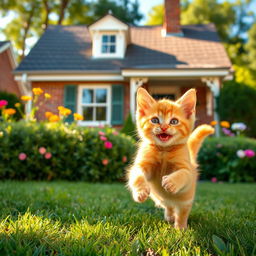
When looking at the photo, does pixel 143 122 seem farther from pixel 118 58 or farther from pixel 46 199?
pixel 118 58

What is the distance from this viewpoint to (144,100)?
224 centimetres

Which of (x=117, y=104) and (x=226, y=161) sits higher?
(x=226, y=161)

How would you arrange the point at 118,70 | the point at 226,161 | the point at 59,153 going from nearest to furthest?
the point at 59,153 < the point at 226,161 < the point at 118,70

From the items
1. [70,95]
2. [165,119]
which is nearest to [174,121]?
[165,119]

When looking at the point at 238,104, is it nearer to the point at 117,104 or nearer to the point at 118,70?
the point at 117,104

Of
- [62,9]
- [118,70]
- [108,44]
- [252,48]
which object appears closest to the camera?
[118,70]

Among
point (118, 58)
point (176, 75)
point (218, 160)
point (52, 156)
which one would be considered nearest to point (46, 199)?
point (52, 156)

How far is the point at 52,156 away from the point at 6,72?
15.4 metres

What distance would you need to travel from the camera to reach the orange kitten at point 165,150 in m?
2.02

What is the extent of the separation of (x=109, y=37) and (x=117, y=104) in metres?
4.13

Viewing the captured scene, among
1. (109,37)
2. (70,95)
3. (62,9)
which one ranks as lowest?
(70,95)

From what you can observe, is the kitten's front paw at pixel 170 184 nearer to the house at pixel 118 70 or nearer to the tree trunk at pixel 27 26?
the house at pixel 118 70

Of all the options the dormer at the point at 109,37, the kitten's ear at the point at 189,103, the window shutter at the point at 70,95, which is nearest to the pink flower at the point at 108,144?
the kitten's ear at the point at 189,103

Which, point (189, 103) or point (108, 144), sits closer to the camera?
point (189, 103)
